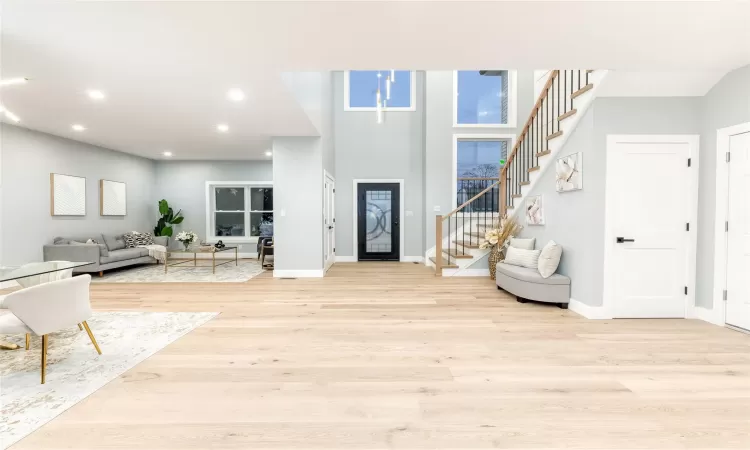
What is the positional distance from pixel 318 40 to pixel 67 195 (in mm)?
6639

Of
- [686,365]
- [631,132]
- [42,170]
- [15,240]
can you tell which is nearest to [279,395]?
[686,365]

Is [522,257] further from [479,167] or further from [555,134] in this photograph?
[479,167]

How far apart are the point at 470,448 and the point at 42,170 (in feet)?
26.0

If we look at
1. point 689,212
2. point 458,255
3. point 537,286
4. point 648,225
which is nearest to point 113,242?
point 458,255

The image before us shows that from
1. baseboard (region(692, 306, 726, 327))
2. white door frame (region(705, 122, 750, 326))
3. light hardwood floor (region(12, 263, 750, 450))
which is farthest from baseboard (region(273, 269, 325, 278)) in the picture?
white door frame (region(705, 122, 750, 326))

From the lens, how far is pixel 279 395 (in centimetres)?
213

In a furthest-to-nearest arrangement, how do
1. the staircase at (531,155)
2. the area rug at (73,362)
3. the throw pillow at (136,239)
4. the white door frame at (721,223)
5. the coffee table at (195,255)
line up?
1. the throw pillow at (136,239)
2. the coffee table at (195,255)
3. the staircase at (531,155)
4. the white door frame at (721,223)
5. the area rug at (73,362)

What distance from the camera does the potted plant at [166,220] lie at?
8453mm

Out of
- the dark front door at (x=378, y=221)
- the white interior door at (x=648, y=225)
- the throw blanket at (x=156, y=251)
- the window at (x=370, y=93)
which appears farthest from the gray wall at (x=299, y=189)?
the white interior door at (x=648, y=225)

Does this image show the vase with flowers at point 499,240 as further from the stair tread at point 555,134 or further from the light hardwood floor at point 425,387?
the light hardwood floor at point 425,387

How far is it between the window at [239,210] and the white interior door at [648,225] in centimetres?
767

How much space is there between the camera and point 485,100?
8.58 meters

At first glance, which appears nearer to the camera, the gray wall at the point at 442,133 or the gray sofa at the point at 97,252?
the gray sofa at the point at 97,252

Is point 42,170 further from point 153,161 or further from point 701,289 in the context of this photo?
point 701,289
